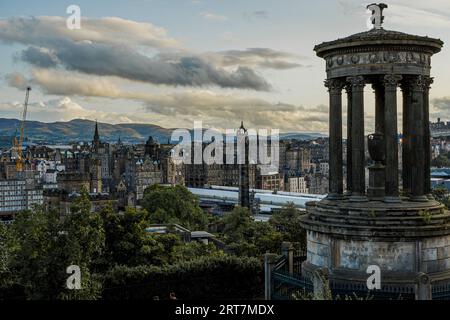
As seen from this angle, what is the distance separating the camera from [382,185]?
68.0 feet

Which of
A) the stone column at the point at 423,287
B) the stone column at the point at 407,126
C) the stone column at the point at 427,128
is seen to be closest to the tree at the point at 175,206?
the stone column at the point at 407,126

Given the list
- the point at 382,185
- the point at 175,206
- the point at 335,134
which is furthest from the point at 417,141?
the point at 175,206

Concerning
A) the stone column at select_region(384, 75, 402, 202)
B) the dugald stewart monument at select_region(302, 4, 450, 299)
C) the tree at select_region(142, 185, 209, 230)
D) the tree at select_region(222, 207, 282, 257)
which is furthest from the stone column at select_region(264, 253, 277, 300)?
the tree at select_region(142, 185, 209, 230)

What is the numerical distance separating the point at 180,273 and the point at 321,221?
10.3 meters

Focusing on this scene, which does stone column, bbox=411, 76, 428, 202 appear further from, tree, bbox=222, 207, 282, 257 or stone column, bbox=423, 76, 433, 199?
tree, bbox=222, 207, 282, 257

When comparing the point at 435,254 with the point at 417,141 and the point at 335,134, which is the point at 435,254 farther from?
the point at 335,134

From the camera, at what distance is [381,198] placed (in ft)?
67.0

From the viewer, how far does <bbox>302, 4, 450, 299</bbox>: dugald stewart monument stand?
19.5m

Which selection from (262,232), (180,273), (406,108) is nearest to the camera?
(406,108)

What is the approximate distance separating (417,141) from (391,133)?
50.3 inches

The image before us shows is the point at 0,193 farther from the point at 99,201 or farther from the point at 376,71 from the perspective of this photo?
the point at 376,71

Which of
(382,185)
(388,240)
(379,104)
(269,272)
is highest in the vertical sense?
(379,104)
